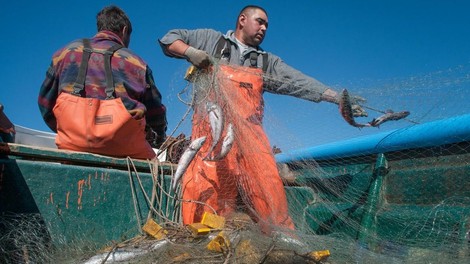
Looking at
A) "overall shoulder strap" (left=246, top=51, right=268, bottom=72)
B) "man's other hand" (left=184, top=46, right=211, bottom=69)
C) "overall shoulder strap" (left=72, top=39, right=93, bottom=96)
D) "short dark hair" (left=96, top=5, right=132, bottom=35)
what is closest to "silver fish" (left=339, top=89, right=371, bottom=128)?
"overall shoulder strap" (left=246, top=51, right=268, bottom=72)

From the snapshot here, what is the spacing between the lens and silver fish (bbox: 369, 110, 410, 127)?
307 centimetres

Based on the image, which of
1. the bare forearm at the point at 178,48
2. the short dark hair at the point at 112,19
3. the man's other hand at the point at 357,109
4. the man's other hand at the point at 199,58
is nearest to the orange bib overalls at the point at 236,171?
the man's other hand at the point at 199,58

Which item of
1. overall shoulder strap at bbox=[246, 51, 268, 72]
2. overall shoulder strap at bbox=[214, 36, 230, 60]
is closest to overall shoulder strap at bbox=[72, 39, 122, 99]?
overall shoulder strap at bbox=[214, 36, 230, 60]

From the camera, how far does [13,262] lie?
2166 millimetres

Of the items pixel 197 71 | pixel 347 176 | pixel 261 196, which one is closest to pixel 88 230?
pixel 261 196

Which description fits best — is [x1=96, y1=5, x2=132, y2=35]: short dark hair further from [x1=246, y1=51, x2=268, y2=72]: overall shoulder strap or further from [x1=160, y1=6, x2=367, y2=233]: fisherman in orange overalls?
[x1=246, y1=51, x2=268, y2=72]: overall shoulder strap

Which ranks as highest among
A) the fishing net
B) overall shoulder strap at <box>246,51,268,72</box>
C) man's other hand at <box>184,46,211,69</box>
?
overall shoulder strap at <box>246,51,268,72</box>

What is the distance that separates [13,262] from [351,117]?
2.62m

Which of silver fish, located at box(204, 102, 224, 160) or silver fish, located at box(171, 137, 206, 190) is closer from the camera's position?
silver fish, located at box(171, 137, 206, 190)

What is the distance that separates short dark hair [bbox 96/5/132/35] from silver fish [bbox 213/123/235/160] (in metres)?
1.64

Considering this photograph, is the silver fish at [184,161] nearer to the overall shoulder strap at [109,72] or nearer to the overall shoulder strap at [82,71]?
the overall shoulder strap at [109,72]

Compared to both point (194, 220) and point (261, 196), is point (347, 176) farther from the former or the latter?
point (194, 220)

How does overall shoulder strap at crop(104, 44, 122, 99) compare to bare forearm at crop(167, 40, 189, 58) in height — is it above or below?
below

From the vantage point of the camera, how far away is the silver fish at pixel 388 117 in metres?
3.07
